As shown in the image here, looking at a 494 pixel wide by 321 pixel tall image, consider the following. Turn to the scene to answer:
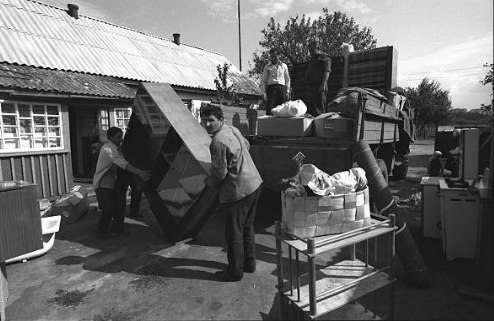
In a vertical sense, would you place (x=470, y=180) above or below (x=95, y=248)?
above

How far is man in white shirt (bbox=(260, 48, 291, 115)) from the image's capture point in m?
7.01

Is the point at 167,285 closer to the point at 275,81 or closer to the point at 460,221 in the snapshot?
the point at 460,221

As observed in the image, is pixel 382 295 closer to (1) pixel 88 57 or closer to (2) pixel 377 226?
(2) pixel 377 226

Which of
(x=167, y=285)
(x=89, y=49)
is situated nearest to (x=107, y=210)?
(x=167, y=285)

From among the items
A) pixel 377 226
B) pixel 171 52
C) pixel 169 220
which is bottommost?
pixel 169 220

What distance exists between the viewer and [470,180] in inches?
159

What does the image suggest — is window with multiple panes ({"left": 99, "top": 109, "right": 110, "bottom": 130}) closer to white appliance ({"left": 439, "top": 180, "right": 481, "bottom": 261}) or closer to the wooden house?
the wooden house

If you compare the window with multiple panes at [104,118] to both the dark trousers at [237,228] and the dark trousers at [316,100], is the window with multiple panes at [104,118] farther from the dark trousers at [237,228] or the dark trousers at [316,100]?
the dark trousers at [237,228]

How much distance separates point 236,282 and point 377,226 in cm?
168

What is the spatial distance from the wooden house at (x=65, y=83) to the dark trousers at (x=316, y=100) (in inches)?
223

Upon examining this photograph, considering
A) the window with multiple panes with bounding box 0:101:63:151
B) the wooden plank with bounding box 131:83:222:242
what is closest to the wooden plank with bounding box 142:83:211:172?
the wooden plank with bounding box 131:83:222:242

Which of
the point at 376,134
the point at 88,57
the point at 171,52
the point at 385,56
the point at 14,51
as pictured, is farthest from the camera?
the point at 171,52

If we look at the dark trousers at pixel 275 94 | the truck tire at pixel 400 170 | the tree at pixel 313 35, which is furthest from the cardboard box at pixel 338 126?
the tree at pixel 313 35

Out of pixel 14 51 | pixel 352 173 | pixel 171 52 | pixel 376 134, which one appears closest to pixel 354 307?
pixel 352 173
